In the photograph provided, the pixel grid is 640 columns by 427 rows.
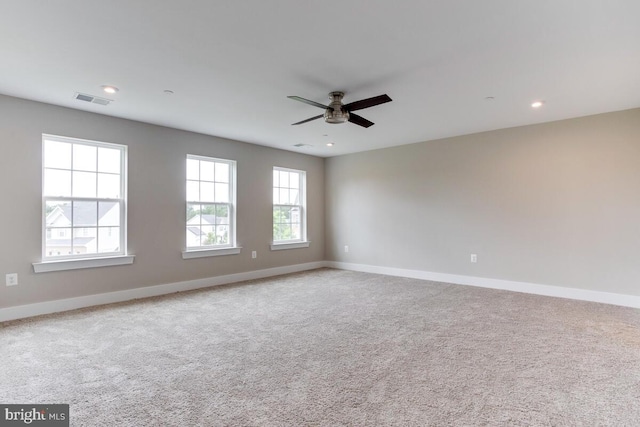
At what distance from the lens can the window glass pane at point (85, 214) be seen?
4203 millimetres

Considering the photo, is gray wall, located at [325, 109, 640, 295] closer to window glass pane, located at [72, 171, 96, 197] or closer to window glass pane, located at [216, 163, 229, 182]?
window glass pane, located at [216, 163, 229, 182]

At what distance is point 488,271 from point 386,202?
7.11 ft

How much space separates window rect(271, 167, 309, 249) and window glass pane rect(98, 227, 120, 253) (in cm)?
262

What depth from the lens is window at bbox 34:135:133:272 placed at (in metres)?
4.02

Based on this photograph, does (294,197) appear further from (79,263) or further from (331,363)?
(331,363)

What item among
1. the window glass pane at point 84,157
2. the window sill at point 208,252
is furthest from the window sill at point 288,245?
the window glass pane at point 84,157

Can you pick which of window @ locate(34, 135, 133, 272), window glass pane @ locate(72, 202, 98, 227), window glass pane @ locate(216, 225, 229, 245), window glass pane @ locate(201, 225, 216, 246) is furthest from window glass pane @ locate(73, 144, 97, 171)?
window glass pane @ locate(216, 225, 229, 245)

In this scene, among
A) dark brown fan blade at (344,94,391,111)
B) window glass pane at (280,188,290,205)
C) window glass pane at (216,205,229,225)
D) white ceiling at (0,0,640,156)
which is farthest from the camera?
window glass pane at (280,188,290,205)

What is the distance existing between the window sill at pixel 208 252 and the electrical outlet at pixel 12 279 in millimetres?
1913

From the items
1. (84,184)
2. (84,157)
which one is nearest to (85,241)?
(84,184)

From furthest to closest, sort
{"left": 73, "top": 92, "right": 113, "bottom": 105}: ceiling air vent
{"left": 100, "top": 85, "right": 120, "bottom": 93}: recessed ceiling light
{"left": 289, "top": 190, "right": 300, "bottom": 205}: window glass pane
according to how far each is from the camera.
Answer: {"left": 289, "top": 190, "right": 300, "bottom": 205}: window glass pane
{"left": 73, "top": 92, "right": 113, "bottom": 105}: ceiling air vent
{"left": 100, "top": 85, "right": 120, "bottom": 93}: recessed ceiling light

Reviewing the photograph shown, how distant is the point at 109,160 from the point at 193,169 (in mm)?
1190

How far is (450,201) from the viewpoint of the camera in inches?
225

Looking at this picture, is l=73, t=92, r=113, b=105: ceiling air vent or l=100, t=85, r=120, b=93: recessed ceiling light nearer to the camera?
l=100, t=85, r=120, b=93: recessed ceiling light
